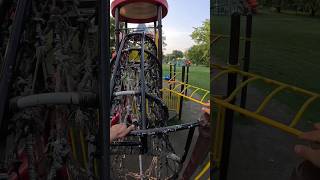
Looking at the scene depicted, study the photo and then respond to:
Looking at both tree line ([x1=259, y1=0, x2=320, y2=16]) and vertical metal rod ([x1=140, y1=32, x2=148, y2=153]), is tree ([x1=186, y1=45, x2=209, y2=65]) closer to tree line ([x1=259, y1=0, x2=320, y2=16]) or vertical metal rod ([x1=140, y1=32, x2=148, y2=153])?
tree line ([x1=259, y1=0, x2=320, y2=16])

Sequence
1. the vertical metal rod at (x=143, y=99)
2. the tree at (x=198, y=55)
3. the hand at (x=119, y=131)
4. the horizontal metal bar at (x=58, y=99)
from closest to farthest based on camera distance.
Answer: the horizontal metal bar at (x=58, y=99)
the tree at (x=198, y=55)
the hand at (x=119, y=131)
the vertical metal rod at (x=143, y=99)

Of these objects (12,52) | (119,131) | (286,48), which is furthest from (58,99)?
(119,131)

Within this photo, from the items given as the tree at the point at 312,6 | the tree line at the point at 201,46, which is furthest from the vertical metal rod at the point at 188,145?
the tree at the point at 312,6

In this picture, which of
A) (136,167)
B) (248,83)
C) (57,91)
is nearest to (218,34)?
(248,83)

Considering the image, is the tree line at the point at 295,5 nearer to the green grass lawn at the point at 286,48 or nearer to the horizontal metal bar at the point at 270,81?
the green grass lawn at the point at 286,48

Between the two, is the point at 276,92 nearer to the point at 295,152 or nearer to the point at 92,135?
the point at 295,152

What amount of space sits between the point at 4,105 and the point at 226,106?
484mm

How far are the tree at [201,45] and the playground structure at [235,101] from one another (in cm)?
8

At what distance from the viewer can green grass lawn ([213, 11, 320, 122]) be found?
85 centimetres

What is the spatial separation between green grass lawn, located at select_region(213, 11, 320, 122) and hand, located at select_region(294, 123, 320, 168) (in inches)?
1.3

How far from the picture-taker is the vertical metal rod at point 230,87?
91cm

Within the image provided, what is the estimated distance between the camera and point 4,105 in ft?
3.12

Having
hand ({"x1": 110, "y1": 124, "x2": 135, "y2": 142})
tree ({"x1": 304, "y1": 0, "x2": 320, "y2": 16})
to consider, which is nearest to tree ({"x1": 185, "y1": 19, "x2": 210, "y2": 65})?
tree ({"x1": 304, "y1": 0, "x2": 320, "y2": 16})

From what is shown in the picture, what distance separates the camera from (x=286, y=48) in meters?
0.87
